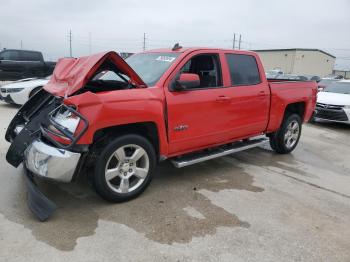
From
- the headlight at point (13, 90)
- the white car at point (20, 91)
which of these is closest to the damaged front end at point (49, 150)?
the white car at point (20, 91)

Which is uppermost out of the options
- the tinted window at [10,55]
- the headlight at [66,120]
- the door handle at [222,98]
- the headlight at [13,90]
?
the tinted window at [10,55]

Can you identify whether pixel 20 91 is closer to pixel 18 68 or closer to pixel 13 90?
pixel 13 90

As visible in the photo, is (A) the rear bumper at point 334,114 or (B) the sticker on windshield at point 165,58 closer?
(B) the sticker on windshield at point 165,58

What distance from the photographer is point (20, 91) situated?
9.70 metres

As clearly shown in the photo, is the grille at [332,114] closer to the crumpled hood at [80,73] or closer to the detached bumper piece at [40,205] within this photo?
the crumpled hood at [80,73]

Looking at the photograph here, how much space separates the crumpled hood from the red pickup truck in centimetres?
1

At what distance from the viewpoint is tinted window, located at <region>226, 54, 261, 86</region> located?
5112mm

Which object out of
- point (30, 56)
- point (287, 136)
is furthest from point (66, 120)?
point (30, 56)

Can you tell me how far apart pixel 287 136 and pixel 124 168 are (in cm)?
376

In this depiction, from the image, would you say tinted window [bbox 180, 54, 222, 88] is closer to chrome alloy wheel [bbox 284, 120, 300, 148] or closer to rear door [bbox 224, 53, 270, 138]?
rear door [bbox 224, 53, 270, 138]

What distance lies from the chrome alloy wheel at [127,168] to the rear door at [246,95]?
63.7 inches

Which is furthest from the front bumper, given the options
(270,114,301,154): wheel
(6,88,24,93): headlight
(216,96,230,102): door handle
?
(6,88,24,93): headlight

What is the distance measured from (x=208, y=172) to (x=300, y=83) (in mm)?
2678

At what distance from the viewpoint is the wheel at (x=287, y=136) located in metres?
6.27
